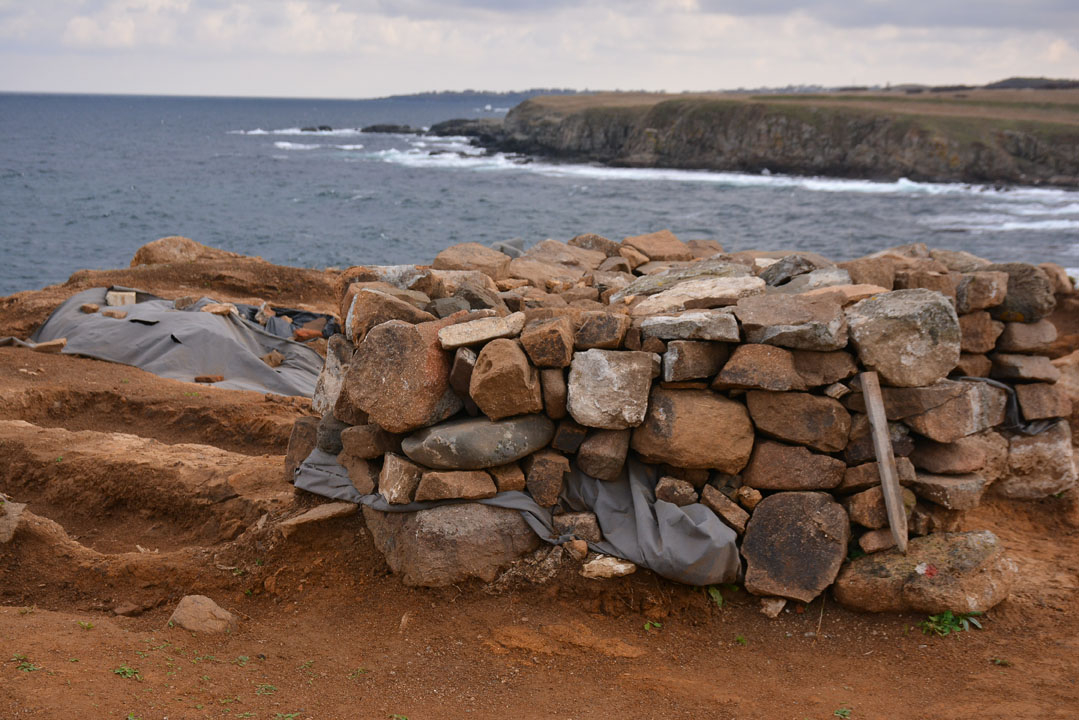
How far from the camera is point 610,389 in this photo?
5805 mm

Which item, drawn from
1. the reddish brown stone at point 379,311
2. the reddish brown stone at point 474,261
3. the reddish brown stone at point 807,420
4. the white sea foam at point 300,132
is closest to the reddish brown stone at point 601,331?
the reddish brown stone at point 807,420

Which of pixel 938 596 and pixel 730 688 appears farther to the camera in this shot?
pixel 938 596

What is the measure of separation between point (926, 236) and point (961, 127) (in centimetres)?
2435

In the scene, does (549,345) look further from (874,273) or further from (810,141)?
(810,141)

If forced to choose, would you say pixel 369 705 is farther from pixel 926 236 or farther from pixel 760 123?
pixel 760 123

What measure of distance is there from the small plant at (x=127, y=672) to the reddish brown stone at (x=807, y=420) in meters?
4.29

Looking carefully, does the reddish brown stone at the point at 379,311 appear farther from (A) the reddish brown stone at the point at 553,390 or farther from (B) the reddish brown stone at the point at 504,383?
(A) the reddish brown stone at the point at 553,390

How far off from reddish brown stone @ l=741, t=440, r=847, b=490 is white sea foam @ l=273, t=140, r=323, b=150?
8408 centimetres

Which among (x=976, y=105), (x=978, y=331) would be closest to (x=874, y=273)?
(x=978, y=331)

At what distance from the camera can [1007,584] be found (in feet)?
19.0

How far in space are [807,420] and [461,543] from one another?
2623mm

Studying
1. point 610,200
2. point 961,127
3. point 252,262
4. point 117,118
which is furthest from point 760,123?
point 117,118

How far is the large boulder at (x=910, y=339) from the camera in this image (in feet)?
18.9

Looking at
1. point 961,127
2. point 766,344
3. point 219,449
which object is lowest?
point 219,449
